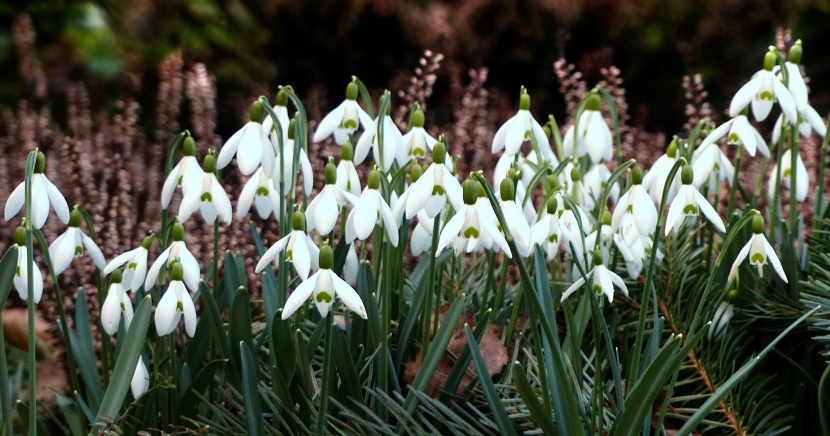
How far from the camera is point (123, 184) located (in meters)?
2.53

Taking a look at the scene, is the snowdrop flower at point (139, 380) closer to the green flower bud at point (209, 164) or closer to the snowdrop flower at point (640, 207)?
the green flower bud at point (209, 164)

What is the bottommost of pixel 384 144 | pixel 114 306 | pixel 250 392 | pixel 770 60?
pixel 250 392

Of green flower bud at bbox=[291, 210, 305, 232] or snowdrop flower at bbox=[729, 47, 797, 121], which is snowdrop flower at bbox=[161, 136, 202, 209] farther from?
snowdrop flower at bbox=[729, 47, 797, 121]

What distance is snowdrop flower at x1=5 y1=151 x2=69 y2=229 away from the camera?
57.2 inches


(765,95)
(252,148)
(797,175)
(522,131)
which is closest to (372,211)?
(252,148)

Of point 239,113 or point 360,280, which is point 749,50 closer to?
point 239,113

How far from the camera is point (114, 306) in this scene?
1543 mm

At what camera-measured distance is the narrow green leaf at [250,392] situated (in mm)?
1442

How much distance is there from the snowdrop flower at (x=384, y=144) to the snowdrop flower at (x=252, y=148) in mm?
185

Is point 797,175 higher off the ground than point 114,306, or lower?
higher

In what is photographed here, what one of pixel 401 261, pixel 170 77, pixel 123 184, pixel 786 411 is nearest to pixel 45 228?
pixel 123 184

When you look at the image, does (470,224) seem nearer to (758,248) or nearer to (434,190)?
(434,190)

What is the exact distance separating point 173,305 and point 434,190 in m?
0.44

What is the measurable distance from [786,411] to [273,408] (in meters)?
1.05
